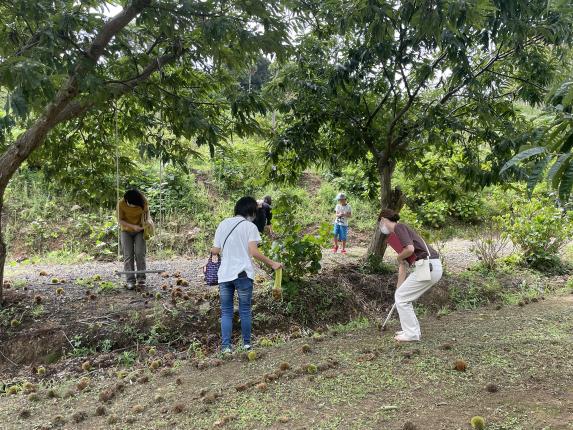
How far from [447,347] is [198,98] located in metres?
4.49

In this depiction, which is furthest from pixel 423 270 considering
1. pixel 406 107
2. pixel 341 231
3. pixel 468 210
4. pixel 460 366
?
pixel 468 210

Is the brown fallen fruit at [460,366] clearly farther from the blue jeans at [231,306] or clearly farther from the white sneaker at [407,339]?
the blue jeans at [231,306]

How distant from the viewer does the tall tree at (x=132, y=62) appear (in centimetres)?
434

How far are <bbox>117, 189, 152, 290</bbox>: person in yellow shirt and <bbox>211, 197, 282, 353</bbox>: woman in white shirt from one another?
8.14 ft

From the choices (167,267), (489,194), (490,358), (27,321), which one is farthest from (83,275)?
(489,194)

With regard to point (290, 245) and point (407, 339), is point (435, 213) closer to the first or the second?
point (290, 245)

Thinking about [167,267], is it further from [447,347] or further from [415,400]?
[415,400]

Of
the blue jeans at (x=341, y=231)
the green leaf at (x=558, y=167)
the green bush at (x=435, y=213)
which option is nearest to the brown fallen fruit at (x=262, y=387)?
the green leaf at (x=558, y=167)

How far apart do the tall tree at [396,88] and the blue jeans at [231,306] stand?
2780 millimetres

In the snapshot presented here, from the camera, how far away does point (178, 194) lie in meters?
15.1

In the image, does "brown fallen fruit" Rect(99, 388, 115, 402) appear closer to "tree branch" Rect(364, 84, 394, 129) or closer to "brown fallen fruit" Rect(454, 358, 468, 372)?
"brown fallen fruit" Rect(454, 358, 468, 372)

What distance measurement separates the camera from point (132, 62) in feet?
19.2

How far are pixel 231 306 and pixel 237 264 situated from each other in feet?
1.53

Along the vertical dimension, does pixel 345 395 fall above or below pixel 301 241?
below
